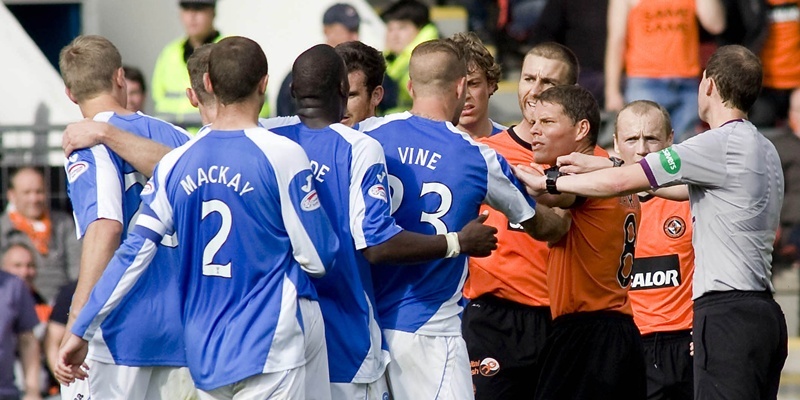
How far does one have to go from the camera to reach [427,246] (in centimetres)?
658

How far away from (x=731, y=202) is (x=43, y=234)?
5.80 meters

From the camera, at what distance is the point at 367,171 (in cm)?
650

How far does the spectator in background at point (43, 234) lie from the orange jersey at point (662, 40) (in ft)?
14.9

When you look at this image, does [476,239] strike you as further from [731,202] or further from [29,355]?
[29,355]

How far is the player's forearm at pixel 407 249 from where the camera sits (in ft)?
21.4

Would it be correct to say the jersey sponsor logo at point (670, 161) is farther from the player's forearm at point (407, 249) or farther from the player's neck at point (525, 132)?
the player's forearm at point (407, 249)

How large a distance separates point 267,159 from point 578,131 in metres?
1.75

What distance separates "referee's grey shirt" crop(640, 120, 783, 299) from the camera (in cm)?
716

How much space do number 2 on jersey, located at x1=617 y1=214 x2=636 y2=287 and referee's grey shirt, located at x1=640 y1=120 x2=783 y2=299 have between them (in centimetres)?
30

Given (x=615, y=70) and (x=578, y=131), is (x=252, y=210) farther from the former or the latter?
(x=615, y=70)

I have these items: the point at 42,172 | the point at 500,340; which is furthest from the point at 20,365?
the point at 500,340

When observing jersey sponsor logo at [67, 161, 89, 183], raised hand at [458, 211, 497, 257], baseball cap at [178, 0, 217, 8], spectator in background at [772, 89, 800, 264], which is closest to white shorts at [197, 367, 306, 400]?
raised hand at [458, 211, 497, 257]

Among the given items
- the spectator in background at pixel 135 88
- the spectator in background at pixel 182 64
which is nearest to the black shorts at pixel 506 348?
the spectator in background at pixel 182 64

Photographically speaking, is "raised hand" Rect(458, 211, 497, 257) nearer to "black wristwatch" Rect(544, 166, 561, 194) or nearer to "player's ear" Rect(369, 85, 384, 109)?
"black wristwatch" Rect(544, 166, 561, 194)
